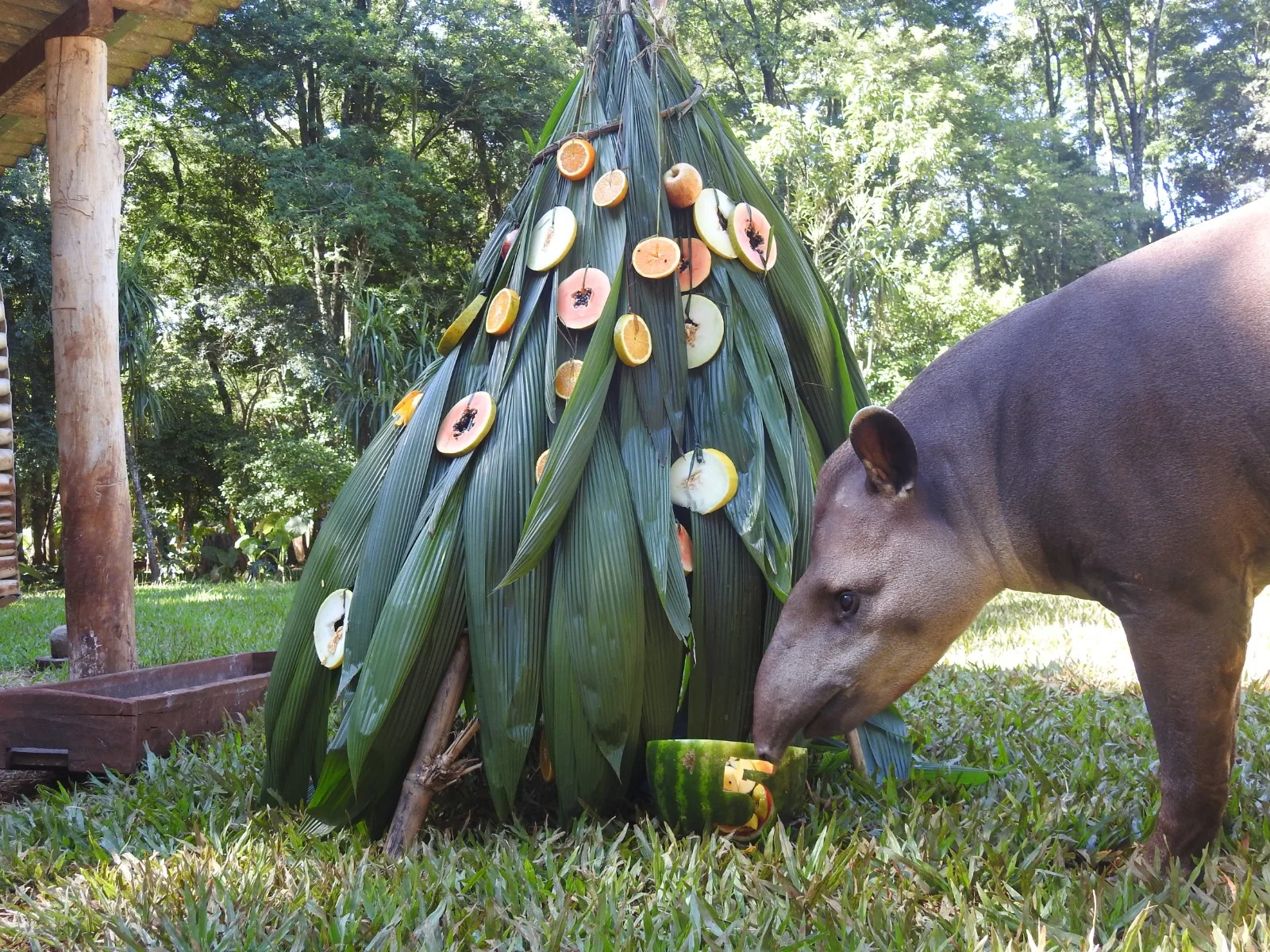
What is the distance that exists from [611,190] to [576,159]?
0.56ft

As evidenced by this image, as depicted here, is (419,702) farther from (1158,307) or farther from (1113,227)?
(1113,227)

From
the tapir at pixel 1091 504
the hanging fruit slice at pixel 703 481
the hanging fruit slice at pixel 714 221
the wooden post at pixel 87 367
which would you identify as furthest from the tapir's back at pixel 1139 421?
the wooden post at pixel 87 367

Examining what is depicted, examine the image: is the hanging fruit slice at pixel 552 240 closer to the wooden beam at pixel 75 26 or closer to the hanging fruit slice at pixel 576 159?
the hanging fruit slice at pixel 576 159

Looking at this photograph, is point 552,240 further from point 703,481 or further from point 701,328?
point 703,481

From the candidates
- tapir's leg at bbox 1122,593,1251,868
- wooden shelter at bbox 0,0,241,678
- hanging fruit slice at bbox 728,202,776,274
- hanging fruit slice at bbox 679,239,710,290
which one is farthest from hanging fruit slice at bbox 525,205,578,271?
wooden shelter at bbox 0,0,241,678

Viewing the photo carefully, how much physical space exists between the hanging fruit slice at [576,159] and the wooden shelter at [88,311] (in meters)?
2.87

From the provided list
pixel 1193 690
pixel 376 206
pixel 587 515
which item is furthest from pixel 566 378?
pixel 376 206

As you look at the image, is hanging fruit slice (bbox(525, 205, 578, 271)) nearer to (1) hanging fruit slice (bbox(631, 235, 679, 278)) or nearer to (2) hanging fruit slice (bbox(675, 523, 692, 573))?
(1) hanging fruit slice (bbox(631, 235, 679, 278))

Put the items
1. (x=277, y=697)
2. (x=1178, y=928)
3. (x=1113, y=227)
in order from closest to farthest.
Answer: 1. (x=1178, y=928)
2. (x=277, y=697)
3. (x=1113, y=227)

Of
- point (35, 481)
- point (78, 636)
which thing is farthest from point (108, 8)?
point (35, 481)

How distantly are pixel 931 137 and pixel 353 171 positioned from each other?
9.22m

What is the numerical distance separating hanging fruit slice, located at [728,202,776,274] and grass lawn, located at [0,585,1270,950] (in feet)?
4.50

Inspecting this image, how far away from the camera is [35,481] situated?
17484 millimetres

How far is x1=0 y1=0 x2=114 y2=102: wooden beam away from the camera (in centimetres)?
467
